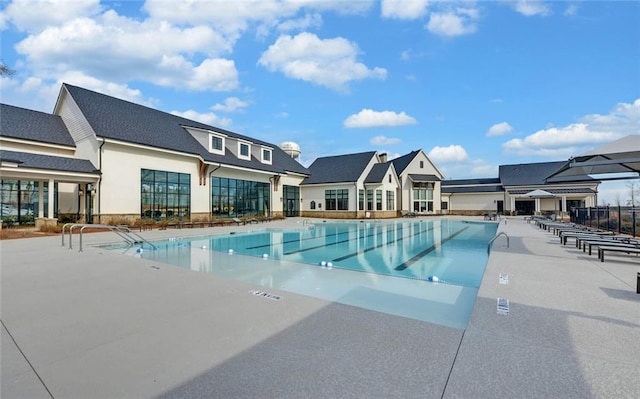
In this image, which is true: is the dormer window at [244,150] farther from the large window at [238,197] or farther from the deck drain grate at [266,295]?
the deck drain grate at [266,295]

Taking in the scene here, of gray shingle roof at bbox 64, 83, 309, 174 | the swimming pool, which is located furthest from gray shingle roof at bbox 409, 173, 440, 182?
the swimming pool

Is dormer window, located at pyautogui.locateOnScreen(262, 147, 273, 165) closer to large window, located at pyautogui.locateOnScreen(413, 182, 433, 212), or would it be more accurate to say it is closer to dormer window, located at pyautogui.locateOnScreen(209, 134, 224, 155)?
dormer window, located at pyautogui.locateOnScreen(209, 134, 224, 155)

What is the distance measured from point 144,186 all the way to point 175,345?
1902 centimetres

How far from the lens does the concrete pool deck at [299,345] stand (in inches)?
94.0

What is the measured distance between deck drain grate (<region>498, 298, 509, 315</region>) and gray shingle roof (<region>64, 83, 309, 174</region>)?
1998 centimetres

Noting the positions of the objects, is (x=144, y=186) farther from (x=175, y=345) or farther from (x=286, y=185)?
(x=175, y=345)

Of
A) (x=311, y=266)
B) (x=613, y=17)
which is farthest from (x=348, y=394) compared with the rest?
(x=613, y=17)

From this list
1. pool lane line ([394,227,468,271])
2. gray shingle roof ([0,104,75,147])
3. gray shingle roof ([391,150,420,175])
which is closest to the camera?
pool lane line ([394,227,468,271])

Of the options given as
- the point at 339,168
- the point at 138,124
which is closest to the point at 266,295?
the point at 138,124

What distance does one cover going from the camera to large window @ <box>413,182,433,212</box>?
3700 cm

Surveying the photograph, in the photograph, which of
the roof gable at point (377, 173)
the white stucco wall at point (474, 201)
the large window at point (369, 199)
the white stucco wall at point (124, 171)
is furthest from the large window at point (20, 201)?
the white stucco wall at point (474, 201)

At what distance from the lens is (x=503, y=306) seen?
4.24 meters

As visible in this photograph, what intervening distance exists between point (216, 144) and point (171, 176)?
5480mm

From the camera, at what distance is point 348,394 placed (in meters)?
2.29
